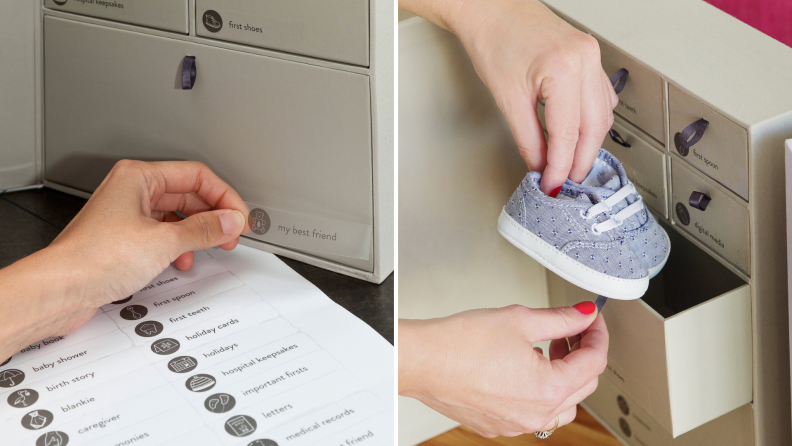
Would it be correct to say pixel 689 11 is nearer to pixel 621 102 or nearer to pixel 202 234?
pixel 621 102

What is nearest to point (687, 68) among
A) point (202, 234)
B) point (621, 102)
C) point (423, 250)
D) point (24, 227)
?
point (621, 102)

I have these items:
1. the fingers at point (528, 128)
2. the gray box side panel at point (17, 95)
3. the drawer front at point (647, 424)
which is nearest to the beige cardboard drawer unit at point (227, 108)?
the gray box side panel at point (17, 95)

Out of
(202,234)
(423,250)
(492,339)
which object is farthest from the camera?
(423,250)

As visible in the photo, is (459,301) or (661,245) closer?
(661,245)

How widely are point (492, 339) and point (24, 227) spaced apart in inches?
20.2

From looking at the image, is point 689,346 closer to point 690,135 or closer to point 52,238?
point 690,135

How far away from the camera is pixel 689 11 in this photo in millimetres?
714

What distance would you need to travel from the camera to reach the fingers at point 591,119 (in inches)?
23.9

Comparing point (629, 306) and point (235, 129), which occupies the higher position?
point (235, 129)

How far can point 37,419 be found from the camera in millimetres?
501

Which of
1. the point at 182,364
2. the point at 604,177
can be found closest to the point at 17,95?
the point at 182,364

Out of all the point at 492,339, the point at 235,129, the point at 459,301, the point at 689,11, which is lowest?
the point at 459,301

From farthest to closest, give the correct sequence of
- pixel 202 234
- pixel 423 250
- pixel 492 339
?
pixel 423 250 → pixel 202 234 → pixel 492 339

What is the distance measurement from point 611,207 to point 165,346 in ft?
1.32
